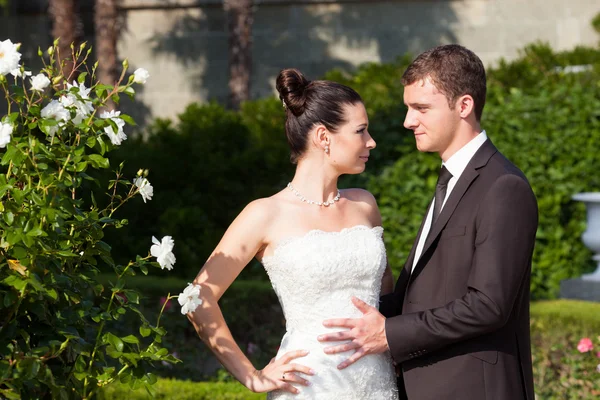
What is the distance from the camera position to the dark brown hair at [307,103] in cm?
331

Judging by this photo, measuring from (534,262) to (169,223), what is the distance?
3.26 m

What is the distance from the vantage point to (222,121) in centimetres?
918

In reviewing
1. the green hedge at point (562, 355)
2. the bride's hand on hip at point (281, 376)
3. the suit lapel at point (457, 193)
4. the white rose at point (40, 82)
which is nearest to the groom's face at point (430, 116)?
the suit lapel at point (457, 193)

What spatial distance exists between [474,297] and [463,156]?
538 millimetres

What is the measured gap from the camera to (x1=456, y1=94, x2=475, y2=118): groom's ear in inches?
119

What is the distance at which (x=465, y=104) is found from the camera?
9.95 ft

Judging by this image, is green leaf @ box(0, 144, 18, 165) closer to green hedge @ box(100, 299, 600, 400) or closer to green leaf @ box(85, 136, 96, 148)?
green leaf @ box(85, 136, 96, 148)

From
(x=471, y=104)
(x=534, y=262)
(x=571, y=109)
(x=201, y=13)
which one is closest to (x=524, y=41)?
(x=201, y=13)

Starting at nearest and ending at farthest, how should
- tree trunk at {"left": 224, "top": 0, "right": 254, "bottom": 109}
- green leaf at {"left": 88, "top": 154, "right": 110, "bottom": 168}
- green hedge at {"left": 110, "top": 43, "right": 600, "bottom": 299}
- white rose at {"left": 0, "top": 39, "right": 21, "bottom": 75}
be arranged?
1. white rose at {"left": 0, "top": 39, "right": 21, "bottom": 75}
2. green leaf at {"left": 88, "top": 154, "right": 110, "bottom": 168}
3. green hedge at {"left": 110, "top": 43, "right": 600, "bottom": 299}
4. tree trunk at {"left": 224, "top": 0, "right": 254, "bottom": 109}

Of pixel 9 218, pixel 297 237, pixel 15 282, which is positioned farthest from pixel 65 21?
pixel 15 282

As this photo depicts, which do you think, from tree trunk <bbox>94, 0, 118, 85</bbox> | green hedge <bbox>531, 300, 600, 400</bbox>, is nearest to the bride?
green hedge <bbox>531, 300, 600, 400</bbox>

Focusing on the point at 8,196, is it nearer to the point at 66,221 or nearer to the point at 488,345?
the point at 66,221

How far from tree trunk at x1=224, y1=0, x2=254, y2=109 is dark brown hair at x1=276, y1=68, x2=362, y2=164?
10.2 metres

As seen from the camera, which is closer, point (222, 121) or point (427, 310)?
point (427, 310)
